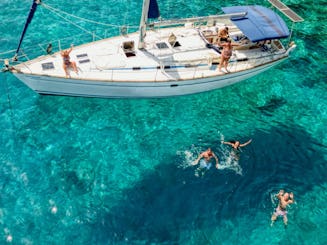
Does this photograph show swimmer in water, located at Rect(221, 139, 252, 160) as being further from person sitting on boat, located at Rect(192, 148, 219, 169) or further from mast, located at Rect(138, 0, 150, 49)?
mast, located at Rect(138, 0, 150, 49)

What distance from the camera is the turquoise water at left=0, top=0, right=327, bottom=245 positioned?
18641 millimetres

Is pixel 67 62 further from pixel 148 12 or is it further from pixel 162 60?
pixel 162 60

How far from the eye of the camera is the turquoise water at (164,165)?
61.2 ft

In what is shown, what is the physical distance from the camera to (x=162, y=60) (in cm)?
2425

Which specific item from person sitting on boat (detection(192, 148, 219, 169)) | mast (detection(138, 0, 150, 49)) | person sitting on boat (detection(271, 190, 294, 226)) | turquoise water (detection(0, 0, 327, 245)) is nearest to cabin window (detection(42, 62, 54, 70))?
turquoise water (detection(0, 0, 327, 245))

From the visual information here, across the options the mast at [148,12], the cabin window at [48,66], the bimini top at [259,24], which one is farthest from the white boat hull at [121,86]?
the mast at [148,12]

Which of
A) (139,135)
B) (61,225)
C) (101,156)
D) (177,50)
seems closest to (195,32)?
(177,50)

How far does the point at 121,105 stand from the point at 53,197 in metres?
7.96

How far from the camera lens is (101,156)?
2155 cm

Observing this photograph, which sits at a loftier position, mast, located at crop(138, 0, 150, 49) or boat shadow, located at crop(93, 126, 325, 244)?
mast, located at crop(138, 0, 150, 49)

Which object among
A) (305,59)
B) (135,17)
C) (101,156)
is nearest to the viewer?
(101,156)

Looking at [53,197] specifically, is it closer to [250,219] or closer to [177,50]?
[250,219]

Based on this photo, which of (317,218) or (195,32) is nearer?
(317,218)

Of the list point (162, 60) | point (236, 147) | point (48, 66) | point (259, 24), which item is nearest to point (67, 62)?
point (48, 66)
